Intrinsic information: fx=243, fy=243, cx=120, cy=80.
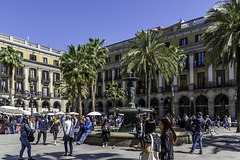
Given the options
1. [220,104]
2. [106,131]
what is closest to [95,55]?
[220,104]

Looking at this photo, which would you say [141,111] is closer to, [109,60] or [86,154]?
[86,154]

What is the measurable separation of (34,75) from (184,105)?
105 feet

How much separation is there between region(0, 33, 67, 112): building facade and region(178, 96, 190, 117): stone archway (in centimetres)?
2387

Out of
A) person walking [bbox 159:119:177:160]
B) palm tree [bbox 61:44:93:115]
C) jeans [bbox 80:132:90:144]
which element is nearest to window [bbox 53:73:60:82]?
palm tree [bbox 61:44:93:115]

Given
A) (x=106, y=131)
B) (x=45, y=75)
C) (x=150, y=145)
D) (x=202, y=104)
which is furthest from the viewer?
(x=45, y=75)

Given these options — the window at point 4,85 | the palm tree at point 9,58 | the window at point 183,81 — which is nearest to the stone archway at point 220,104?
the window at point 183,81

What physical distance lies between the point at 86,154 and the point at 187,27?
35232 millimetres

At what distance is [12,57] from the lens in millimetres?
40344

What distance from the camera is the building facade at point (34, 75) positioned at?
46688mm

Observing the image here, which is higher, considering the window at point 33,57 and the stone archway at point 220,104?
the window at point 33,57

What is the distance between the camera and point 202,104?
4088 centimetres

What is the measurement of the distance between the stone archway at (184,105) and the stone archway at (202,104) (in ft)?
6.61

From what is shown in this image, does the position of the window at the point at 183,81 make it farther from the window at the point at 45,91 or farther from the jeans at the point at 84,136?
the jeans at the point at 84,136

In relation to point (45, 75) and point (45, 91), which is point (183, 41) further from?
point (45, 91)
